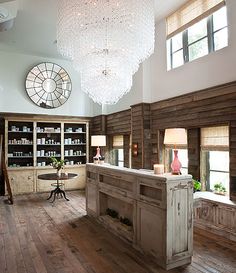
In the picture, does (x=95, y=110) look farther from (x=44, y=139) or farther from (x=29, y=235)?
(x=29, y=235)

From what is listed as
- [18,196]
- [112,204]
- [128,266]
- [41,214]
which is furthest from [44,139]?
[128,266]

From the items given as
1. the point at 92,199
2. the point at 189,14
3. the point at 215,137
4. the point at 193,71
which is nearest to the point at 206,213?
the point at 215,137

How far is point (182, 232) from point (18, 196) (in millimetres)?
5808

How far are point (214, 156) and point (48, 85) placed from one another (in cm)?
583

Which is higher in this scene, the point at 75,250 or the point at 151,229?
the point at 151,229

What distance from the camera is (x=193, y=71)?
5.22 meters

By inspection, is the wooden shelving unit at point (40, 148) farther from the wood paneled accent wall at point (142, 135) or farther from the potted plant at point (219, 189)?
the potted plant at point (219, 189)

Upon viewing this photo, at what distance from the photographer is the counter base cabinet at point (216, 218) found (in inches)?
163

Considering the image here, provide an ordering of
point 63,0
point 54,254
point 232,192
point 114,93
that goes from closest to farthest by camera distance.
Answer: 1. point 54,254
2. point 63,0
3. point 232,192
4. point 114,93

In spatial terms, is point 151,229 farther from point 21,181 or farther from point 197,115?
point 21,181

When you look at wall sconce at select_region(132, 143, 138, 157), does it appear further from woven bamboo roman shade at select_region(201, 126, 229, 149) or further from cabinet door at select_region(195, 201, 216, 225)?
cabinet door at select_region(195, 201, 216, 225)

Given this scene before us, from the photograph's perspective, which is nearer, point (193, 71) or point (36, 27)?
point (193, 71)

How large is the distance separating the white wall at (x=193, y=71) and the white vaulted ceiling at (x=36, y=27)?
31.3 inches

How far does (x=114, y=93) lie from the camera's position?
15.9 feet
